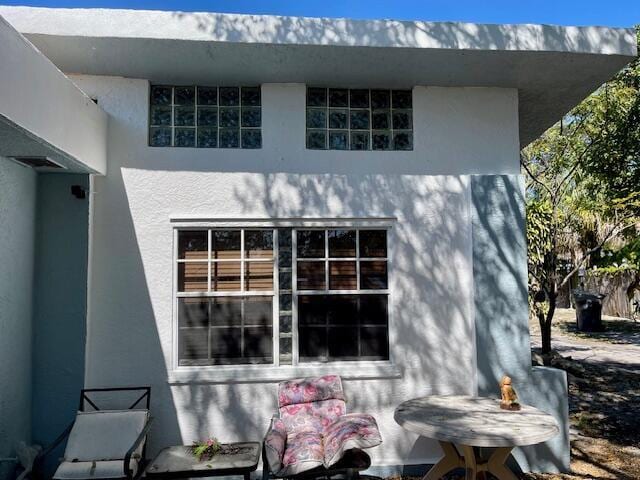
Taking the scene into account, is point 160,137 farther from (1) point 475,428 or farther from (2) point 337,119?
(1) point 475,428

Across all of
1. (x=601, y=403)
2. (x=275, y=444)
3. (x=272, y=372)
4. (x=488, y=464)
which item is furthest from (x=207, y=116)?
(x=601, y=403)

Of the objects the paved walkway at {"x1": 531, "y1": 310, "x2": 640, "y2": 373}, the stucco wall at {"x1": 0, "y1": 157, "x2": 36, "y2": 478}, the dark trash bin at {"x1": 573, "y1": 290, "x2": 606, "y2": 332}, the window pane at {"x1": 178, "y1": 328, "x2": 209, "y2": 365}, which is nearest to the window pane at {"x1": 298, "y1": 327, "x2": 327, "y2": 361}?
the window pane at {"x1": 178, "y1": 328, "x2": 209, "y2": 365}

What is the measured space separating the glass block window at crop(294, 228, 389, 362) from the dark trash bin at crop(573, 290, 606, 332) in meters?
13.0

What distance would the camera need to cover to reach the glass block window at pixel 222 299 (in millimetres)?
5098

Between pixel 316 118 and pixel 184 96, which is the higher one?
pixel 184 96

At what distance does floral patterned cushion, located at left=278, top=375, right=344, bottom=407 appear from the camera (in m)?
4.81

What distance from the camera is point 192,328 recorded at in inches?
201

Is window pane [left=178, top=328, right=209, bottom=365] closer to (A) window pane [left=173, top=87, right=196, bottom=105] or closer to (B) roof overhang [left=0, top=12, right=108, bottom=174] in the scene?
(B) roof overhang [left=0, top=12, right=108, bottom=174]

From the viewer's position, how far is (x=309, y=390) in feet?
15.9

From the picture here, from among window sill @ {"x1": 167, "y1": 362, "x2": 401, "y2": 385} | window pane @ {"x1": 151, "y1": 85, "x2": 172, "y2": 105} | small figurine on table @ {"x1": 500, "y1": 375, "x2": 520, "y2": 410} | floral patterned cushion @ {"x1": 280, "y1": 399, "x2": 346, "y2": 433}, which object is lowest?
floral patterned cushion @ {"x1": 280, "y1": 399, "x2": 346, "y2": 433}

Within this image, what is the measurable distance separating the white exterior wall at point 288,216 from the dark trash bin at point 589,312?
1231 cm

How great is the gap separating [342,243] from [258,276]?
99 centimetres

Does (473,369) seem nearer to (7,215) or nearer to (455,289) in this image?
(455,289)

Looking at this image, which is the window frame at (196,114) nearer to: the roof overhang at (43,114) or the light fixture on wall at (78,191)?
the roof overhang at (43,114)
